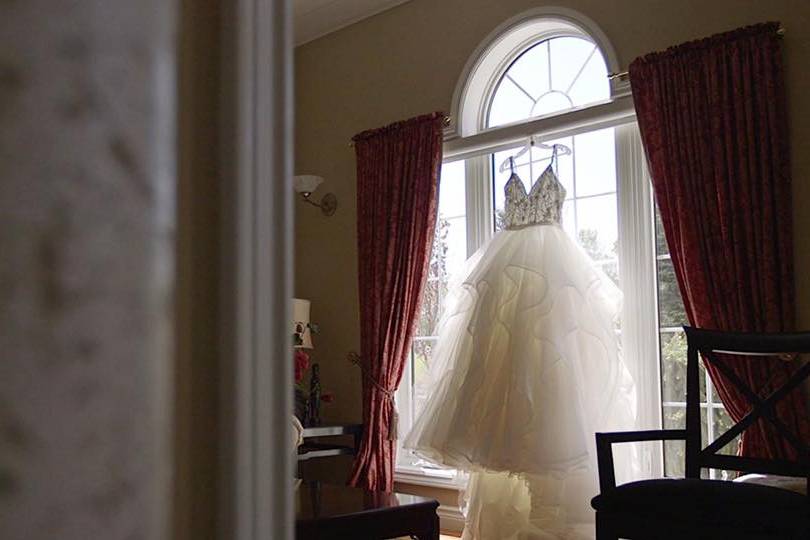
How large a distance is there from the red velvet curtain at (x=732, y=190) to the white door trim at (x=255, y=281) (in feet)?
12.2

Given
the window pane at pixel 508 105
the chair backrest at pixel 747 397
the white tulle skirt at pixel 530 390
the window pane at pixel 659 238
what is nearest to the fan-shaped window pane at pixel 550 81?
the window pane at pixel 508 105

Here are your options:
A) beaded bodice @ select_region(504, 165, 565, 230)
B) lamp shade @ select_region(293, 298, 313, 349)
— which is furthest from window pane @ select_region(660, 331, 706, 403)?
lamp shade @ select_region(293, 298, 313, 349)

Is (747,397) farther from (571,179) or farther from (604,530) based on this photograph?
(571,179)

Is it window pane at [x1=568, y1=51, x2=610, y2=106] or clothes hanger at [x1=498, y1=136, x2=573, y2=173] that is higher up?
window pane at [x1=568, y1=51, x2=610, y2=106]

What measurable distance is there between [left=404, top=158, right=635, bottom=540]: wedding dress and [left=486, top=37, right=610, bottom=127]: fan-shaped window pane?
63 cm

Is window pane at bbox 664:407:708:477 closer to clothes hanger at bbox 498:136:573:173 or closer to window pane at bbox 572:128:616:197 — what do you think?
window pane at bbox 572:128:616:197

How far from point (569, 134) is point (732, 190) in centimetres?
113

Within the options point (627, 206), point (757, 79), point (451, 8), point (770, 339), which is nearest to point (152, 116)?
point (770, 339)

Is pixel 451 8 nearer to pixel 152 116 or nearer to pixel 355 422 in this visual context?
pixel 355 422

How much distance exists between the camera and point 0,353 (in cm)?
14

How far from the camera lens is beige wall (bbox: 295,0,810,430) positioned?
14.9 ft

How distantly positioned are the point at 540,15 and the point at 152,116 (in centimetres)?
496

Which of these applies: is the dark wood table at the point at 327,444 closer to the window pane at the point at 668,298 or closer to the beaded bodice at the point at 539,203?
the beaded bodice at the point at 539,203

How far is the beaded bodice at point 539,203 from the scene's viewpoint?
4.47 m
